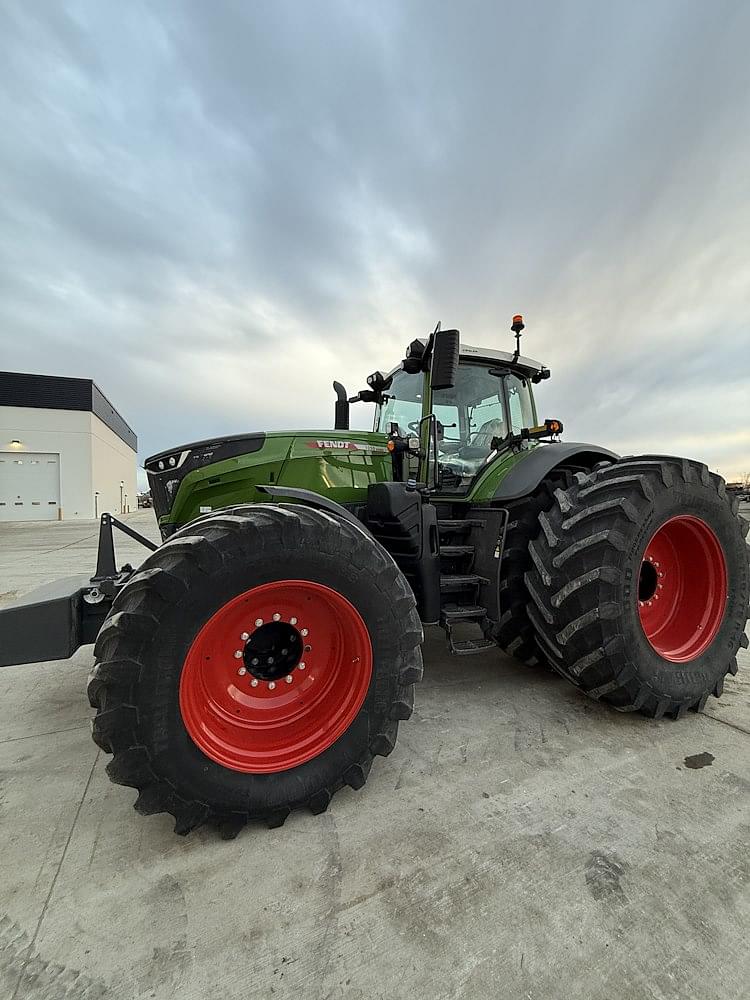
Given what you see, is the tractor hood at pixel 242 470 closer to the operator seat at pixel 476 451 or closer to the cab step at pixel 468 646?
the operator seat at pixel 476 451

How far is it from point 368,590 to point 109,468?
35.1 metres

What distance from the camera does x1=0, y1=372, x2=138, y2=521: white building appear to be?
981 inches

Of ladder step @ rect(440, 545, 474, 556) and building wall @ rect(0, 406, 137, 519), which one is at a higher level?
building wall @ rect(0, 406, 137, 519)

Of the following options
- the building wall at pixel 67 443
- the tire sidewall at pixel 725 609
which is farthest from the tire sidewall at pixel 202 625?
the building wall at pixel 67 443

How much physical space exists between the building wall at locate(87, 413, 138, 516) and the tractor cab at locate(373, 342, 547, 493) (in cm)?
2538

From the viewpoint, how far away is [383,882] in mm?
1530

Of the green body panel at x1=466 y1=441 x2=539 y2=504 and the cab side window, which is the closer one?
the green body panel at x1=466 y1=441 x2=539 y2=504

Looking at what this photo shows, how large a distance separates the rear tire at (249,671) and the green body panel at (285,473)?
99 centimetres

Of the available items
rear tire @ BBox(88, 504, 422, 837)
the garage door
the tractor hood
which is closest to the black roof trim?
the garage door

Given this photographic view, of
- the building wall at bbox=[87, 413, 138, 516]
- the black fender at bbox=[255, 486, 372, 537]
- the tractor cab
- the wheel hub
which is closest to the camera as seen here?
the wheel hub

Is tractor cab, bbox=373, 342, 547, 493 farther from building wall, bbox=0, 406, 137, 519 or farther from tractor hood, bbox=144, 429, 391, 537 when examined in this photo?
building wall, bbox=0, 406, 137, 519

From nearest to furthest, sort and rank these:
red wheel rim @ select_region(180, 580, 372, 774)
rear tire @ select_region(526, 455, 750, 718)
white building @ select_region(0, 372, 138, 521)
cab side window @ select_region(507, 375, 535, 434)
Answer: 1. red wheel rim @ select_region(180, 580, 372, 774)
2. rear tire @ select_region(526, 455, 750, 718)
3. cab side window @ select_region(507, 375, 535, 434)
4. white building @ select_region(0, 372, 138, 521)

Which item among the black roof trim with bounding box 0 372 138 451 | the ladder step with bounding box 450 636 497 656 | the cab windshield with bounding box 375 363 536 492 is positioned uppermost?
the black roof trim with bounding box 0 372 138 451

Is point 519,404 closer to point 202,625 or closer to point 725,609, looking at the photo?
point 725,609
